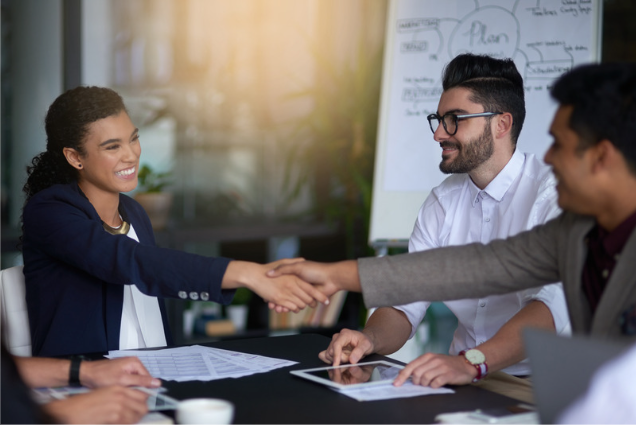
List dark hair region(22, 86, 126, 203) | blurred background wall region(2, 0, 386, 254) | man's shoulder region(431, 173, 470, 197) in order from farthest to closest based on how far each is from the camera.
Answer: blurred background wall region(2, 0, 386, 254) < man's shoulder region(431, 173, 470, 197) < dark hair region(22, 86, 126, 203)

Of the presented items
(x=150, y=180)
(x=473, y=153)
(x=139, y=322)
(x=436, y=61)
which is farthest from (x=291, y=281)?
(x=150, y=180)

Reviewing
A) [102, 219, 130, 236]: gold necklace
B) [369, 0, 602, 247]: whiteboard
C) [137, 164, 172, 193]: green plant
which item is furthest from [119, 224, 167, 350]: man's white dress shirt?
[137, 164, 172, 193]: green plant

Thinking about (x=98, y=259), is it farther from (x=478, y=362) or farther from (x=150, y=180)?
(x=150, y=180)

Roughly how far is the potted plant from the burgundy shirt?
2.93 meters

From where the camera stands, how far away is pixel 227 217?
4.55m

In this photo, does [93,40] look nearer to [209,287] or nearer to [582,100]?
[209,287]

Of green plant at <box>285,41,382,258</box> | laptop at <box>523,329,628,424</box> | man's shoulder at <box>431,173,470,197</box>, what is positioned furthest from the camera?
green plant at <box>285,41,382,258</box>

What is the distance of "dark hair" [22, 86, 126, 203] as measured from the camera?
2223mm

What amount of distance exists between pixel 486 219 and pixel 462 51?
141 cm

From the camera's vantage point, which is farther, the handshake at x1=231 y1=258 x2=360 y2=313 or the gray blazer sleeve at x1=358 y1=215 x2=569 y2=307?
the handshake at x1=231 y1=258 x2=360 y2=313

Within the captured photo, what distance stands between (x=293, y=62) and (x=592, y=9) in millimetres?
2127

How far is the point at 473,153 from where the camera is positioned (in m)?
2.33

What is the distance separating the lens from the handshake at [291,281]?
66.8 inches

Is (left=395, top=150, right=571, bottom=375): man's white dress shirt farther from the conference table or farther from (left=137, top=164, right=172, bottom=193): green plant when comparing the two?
(left=137, top=164, right=172, bottom=193): green plant
